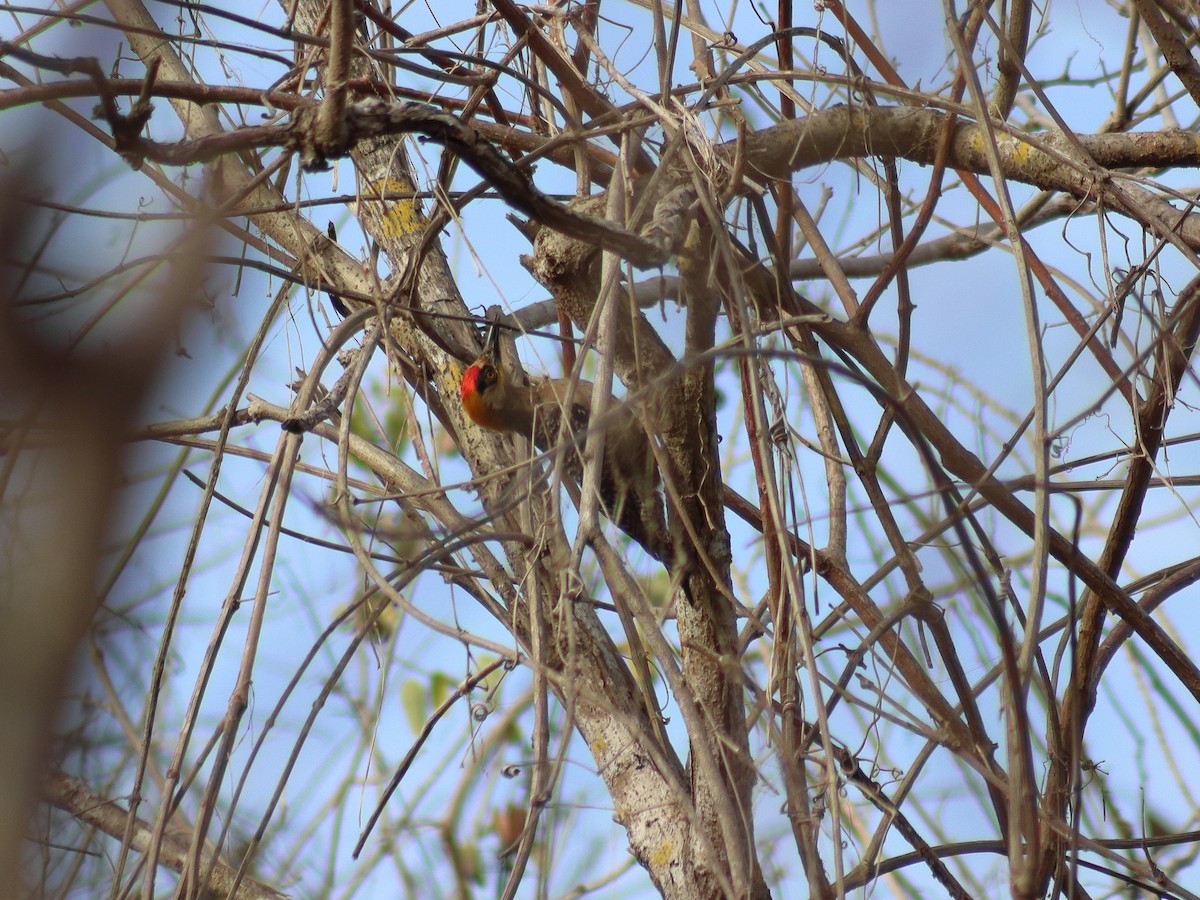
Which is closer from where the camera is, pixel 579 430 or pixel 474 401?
pixel 579 430

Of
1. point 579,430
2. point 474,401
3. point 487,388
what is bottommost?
point 579,430

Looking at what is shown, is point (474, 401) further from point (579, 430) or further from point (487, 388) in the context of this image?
point (579, 430)

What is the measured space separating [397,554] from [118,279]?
3.85 feet

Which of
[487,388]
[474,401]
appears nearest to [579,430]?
[474,401]

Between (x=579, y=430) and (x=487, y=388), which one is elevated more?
(x=487, y=388)

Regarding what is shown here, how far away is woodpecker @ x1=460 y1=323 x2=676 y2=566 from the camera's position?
253 centimetres

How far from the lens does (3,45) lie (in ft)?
4.59

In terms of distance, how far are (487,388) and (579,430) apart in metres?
0.78

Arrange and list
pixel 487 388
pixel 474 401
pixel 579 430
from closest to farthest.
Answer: pixel 579 430 → pixel 474 401 → pixel 487 388

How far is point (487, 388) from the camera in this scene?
3.26 m

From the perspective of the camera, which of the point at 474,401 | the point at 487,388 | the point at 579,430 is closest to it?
the point at 579,430

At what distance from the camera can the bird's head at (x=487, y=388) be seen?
308 cm

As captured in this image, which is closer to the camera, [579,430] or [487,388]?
[579,430]

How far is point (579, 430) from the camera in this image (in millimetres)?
2541
